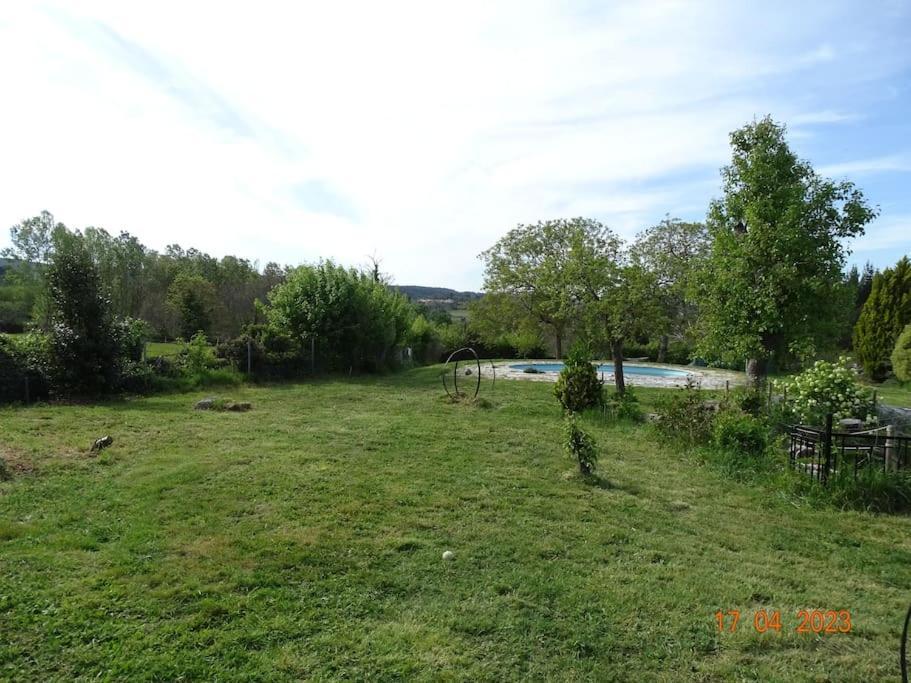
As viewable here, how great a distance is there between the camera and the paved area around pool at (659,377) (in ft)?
50.7

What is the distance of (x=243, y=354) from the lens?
14.1 metres

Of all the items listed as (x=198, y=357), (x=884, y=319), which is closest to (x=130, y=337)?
(x=198, y=357)

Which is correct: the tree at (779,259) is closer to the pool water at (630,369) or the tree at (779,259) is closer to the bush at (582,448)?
the bush at (582,448)

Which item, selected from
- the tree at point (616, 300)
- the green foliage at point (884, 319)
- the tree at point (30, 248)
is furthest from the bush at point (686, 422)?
the tree at point (30, 248)

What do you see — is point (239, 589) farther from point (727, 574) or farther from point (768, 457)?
point (768, 457)

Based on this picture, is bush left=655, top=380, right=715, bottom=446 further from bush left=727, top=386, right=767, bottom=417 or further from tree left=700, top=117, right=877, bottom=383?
tree left=700, top=117, right=877, bottom=383

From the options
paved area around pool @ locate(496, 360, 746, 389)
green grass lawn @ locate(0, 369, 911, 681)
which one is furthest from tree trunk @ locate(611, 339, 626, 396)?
green grass lawn @ locate(0, 369, 911, 681)

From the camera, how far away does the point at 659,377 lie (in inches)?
707

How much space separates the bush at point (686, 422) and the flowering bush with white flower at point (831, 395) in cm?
142

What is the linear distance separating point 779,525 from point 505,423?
16.6 feet

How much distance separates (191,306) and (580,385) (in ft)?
80.5

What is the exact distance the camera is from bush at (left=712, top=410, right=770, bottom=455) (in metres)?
6.81

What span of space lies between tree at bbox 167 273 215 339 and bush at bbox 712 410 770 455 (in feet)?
85.8

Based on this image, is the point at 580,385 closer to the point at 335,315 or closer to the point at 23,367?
the point at 335,315
